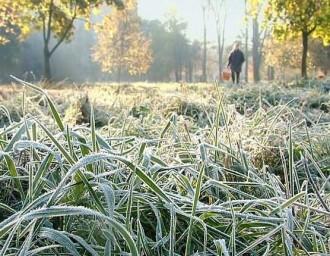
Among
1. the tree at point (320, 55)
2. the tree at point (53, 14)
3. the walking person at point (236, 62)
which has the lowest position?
the walking person at point (236, 62)

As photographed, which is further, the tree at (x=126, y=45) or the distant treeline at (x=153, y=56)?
the distant treeline at (x=153, y=56)

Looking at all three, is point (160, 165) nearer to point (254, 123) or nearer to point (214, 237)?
point (214, 237)

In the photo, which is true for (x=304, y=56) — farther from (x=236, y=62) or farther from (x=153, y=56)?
(x=153, y=56)

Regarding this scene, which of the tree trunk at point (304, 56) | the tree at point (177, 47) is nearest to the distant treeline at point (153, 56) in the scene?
the tree at point (177, 47)

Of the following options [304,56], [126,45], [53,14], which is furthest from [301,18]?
[126,45]

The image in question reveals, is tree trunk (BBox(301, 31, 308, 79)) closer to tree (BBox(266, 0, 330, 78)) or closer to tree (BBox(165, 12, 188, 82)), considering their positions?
tree (BBox(266, 0, 330, 78))

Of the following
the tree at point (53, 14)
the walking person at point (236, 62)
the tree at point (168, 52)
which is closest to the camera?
the walking person at point (236, 62)

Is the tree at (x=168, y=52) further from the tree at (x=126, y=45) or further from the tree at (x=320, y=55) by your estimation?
Answer: the tree at (x=320, y=55)

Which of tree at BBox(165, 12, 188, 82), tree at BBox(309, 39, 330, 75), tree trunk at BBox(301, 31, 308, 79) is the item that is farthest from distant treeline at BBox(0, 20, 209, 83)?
tree trunk at BBox(301, 31, 308, 79)

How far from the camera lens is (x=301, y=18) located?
1842cm

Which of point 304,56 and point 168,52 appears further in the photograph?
point 168,52

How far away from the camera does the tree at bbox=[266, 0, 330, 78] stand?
59.5 ft

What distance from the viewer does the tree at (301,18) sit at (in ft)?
59.5

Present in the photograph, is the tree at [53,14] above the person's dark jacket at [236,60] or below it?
above
